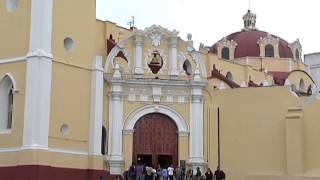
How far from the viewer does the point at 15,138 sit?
2858 centimetres

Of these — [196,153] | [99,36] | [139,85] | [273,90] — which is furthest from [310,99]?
[99,36]

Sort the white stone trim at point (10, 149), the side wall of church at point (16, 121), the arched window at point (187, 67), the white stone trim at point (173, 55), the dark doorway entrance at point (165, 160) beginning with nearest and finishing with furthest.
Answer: the white stone trim at point (10, 149) < the side wall of church at point (16, 121) < the dark doorway entrance at point (165, 160) < the white stone trim at point (173, 55) < the arched window at point (187, 67)

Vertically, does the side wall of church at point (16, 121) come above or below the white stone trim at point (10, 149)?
above

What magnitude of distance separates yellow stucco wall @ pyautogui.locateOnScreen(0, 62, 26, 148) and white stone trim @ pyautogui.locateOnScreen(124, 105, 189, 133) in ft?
18.6

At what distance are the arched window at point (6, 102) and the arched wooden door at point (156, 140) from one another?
20.2ft

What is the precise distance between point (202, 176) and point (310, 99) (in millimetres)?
6294

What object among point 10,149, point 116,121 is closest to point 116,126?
point 116,121

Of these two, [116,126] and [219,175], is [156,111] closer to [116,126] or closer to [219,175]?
[116,126]

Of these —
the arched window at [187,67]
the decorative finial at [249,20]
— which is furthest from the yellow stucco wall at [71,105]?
the decorative finial at [249,20]

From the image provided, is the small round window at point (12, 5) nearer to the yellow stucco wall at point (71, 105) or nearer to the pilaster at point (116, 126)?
the yellow stucco wall at point (71, 105)

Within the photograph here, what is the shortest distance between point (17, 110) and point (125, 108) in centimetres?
577

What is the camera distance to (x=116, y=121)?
32156 mm

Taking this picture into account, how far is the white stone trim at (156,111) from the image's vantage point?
32.4 m

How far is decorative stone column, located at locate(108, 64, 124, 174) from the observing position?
104ft
